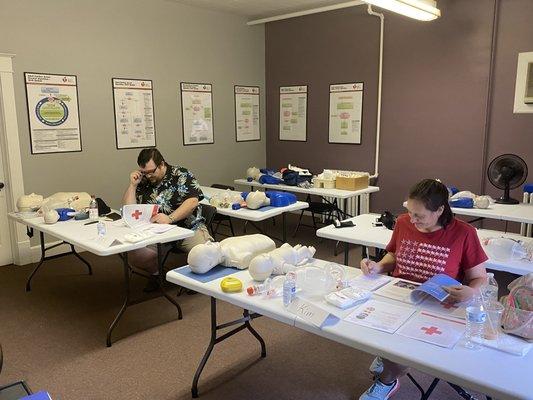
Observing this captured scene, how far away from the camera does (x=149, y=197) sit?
12.0ft

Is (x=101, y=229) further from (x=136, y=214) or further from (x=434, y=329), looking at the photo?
(x=434, y=329)

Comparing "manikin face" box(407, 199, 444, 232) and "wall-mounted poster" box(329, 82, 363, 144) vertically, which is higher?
"wall-mounted poster" box(329, 82, 363, 144)

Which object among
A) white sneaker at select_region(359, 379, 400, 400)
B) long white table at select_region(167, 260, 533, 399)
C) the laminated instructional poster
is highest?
the laminated instructional poster

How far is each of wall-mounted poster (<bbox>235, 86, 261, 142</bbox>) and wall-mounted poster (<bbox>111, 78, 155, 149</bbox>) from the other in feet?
4.53

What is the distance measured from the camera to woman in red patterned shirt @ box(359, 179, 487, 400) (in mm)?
1928

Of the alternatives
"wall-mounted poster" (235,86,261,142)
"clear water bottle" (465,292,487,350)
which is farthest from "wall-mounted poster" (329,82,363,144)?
"clear water bottle" (465,292,487,350)

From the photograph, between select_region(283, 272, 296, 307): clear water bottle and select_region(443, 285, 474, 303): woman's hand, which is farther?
select_region(283, 272, 296, 307): clear water bottle

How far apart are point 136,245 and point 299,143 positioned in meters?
3.93

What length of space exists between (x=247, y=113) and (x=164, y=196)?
120 inches

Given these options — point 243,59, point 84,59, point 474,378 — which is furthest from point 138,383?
point 243,59

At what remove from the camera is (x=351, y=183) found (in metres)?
4.82

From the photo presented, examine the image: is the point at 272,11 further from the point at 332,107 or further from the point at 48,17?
the point at 48,17

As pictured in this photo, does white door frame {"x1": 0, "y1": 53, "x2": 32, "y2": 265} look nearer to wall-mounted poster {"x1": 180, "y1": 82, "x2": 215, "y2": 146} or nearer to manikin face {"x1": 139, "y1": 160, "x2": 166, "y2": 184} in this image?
manikin face {"x1": 139, "y1": 160, "x2": 166, "y2": 184}

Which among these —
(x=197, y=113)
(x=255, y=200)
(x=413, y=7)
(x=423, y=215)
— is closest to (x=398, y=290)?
(x=423, y=215)
